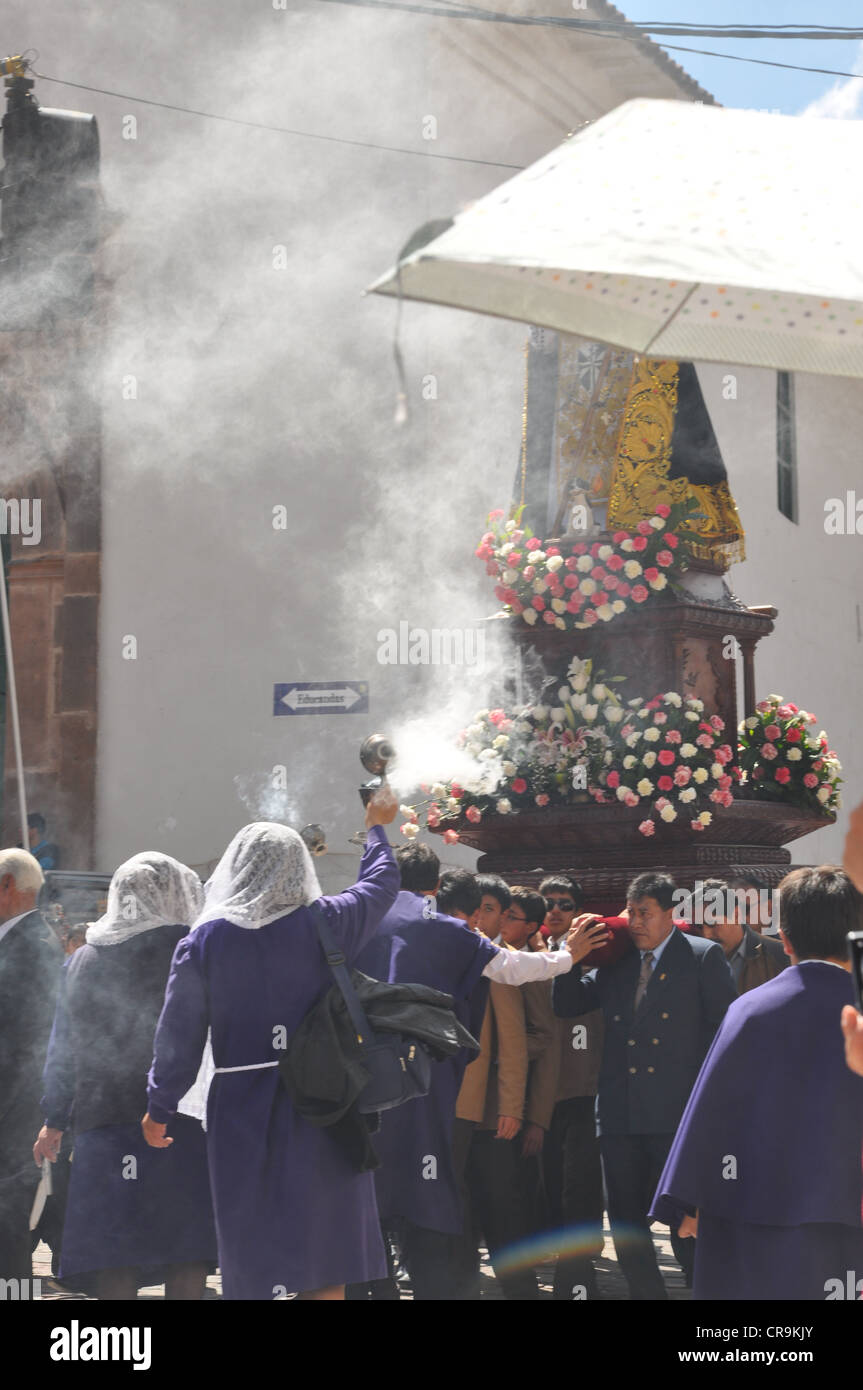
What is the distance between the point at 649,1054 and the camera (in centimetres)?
610

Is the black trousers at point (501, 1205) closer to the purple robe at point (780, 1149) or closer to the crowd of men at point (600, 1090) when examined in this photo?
the crowd of men at point (600, 1090)

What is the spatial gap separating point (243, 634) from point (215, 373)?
1.68 meters

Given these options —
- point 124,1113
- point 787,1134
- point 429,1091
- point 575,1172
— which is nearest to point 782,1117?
point 787,1134

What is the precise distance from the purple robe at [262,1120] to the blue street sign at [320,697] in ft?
20.8

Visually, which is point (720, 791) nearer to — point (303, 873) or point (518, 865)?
point (518, 865)

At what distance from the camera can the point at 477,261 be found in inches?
104

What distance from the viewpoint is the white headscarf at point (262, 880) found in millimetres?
4750

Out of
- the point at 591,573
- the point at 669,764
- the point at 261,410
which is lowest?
the point at 669,764

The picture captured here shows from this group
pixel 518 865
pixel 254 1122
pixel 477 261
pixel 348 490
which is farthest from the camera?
pixel 348 490

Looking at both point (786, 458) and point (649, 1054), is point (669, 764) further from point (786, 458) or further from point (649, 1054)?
point (786, 458)

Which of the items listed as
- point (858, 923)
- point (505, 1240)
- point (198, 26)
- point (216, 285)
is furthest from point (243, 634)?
point (858, 923)

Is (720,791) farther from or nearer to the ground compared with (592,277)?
nearer to the ground

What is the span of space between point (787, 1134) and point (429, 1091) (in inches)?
80.4

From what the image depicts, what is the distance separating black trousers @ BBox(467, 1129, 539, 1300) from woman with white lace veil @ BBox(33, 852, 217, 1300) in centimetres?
134
